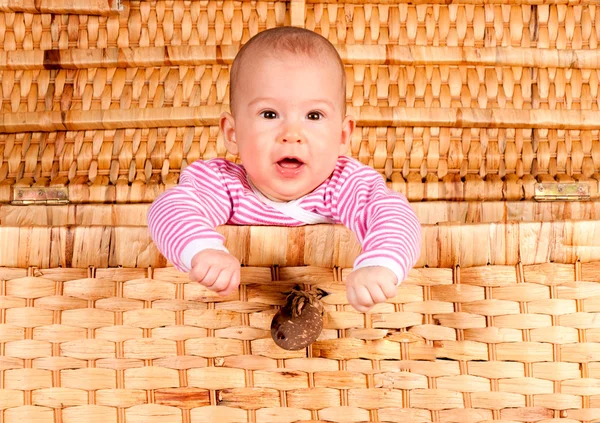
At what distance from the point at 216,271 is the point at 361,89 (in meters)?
0.76

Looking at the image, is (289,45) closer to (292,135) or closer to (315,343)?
(292,135)

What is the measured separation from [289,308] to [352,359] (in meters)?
0.09

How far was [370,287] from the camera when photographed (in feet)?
1.91

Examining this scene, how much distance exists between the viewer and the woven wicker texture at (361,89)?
1258 millimetres

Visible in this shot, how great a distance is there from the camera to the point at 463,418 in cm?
67

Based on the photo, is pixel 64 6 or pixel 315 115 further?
pixel 64 6

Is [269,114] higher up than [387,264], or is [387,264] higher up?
[269,114]

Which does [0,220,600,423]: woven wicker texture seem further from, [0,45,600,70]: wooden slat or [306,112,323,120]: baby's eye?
[0,45,600,70]: wooden slat

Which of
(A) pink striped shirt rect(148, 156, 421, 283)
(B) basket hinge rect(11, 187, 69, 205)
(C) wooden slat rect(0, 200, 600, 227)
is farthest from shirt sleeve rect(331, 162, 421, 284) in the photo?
(B) basket hinge rect(11, 187, 69, 205)

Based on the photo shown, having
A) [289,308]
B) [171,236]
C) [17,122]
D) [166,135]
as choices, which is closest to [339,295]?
[289,308]

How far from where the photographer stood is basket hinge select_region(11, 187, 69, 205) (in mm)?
1230

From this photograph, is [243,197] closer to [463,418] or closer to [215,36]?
[463,418]

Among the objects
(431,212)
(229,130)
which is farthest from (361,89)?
(229,130)

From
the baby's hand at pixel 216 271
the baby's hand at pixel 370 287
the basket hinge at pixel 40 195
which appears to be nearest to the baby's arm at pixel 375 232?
the baby's hand at pixel 370 287
